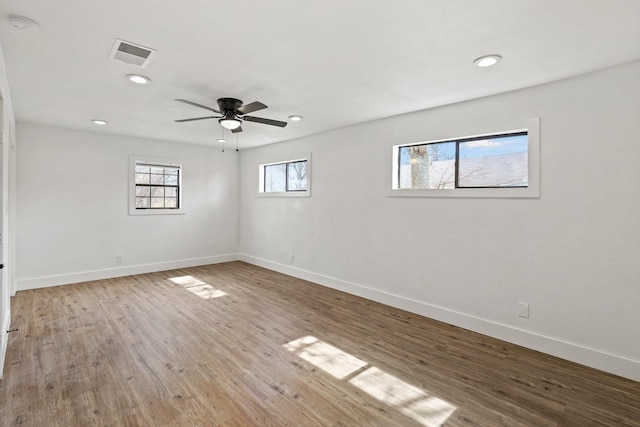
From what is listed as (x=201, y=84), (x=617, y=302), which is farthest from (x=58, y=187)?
(x=617, y=302)

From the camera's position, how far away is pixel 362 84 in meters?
3.13

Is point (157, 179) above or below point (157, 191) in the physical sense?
above

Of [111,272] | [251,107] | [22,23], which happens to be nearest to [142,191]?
[111,272]

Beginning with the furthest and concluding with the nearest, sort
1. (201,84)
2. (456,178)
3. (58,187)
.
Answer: (58,187), (456,178), (201,84)

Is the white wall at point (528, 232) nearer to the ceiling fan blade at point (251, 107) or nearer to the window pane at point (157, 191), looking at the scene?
the ceiling fan blade at point (251, 107)

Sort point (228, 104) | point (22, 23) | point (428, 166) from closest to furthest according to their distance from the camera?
point (22, 23) < point (228, 104) < point (428, 166)

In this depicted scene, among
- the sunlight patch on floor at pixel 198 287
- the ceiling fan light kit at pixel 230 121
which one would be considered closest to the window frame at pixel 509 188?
the ceiling fan light kit at pixel 230 121

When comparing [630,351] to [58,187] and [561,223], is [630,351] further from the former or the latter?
[58,187]

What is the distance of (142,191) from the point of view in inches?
240

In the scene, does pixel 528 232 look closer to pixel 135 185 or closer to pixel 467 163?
pixel 467 163

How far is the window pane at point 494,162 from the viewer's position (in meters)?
3.30

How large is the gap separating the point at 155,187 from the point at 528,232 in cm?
617

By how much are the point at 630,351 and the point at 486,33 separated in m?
2.76

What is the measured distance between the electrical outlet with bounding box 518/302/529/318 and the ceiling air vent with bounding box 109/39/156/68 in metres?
3.98
